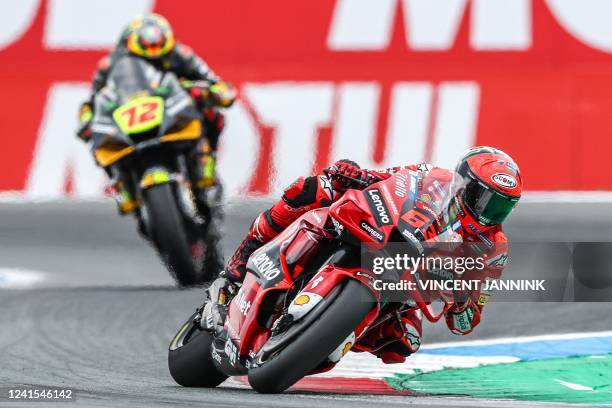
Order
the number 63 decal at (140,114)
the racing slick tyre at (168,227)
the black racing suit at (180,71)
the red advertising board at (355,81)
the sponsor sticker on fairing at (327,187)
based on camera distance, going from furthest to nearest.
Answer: the red advertising board at (355,81), the black racing suit at (180,71), the number 63 decal at (140,114), the racing slick tyre at (168,227), the sponsor sticker on fairing at (327,187)

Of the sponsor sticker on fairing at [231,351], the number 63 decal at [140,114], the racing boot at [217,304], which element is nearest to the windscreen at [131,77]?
the number 63 decal at [140,114]

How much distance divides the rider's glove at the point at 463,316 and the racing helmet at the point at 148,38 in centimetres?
494

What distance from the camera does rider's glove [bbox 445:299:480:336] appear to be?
4891 mm

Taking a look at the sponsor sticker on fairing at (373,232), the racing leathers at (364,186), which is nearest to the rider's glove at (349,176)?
the racing leathers at (364,186)

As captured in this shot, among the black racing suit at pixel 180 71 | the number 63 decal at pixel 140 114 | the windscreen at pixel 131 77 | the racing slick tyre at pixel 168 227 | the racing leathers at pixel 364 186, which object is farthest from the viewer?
the black racing suit at pixel 180 71

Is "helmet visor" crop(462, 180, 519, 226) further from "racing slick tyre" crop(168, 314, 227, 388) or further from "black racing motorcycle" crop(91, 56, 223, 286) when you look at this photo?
"black racing motorcycle" crop(91, 56, 223, 286)

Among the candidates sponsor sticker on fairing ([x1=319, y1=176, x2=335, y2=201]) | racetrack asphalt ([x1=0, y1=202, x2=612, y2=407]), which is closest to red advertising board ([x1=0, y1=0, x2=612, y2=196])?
racetrack asphalt ([x1=0, y1=202, x2=612, y2=407])

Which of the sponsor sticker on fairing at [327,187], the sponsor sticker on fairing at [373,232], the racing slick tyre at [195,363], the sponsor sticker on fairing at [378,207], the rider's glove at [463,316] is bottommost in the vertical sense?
the racing slick tyre at [195,363]

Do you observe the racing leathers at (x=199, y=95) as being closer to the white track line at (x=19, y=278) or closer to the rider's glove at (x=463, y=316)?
the white track line at (x=19, y=278)

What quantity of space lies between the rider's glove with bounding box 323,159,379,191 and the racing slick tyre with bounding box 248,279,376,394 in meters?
0.58

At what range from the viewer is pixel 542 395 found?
17.8 ft

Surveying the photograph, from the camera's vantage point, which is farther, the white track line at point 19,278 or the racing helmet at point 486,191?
the white track line at point 19,278

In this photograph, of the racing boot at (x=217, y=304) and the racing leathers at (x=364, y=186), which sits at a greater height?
the racing leathers at (x=364, y=186)

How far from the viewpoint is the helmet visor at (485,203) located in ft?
15.1
